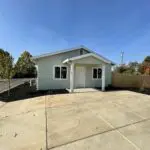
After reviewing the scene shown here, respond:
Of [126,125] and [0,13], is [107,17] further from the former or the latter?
[126,125]

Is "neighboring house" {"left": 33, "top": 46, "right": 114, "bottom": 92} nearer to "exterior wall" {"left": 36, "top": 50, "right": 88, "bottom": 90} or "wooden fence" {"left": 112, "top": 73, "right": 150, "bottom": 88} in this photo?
"exterior wall" {"left": 36, "top": 50, "right": 88, "bottom": 90}

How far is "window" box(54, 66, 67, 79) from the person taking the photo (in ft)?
46.6

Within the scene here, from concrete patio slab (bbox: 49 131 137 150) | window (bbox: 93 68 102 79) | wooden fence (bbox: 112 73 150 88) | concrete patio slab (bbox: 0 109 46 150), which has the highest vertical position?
window (bbox: 93 68 102 79)

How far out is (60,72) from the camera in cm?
1441

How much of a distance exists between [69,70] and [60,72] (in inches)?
41.9

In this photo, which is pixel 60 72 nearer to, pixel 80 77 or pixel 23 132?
pixel 80 77

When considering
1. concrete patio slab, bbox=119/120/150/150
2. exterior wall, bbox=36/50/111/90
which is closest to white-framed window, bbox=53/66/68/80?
exterior wall, bbox=36/50/111/90

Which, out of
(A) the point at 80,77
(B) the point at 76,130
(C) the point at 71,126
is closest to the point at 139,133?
(B) the point at 76,130

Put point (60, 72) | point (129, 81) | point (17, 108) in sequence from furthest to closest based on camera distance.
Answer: point (129, 81) → point (60, 72) → point (17, 108)

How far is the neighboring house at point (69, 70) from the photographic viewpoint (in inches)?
511

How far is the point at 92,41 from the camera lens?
2100 centimetres

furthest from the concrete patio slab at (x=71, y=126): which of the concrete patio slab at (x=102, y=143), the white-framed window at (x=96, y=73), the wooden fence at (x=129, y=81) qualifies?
the wooden fence at (x=129, y=81)

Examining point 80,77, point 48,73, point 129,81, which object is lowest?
point 129,81

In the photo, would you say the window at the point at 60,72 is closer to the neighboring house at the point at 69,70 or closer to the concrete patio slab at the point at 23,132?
the neighboring house at the point at 69,70
